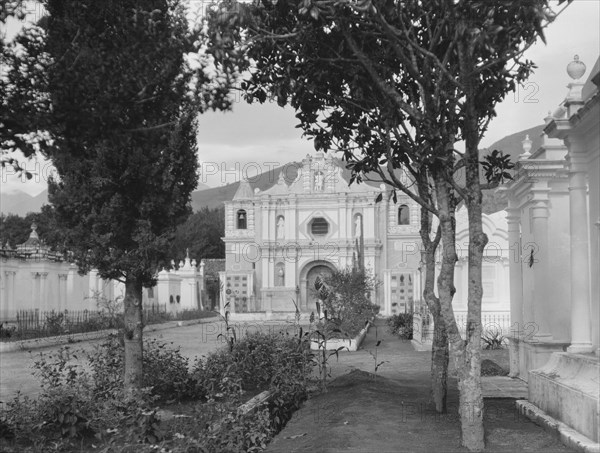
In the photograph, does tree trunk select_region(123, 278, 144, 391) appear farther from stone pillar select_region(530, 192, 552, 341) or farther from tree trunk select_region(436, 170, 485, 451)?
stone pillar select_region(530, 192, 552, 341)

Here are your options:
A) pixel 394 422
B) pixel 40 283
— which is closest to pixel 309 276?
pixel 40 283

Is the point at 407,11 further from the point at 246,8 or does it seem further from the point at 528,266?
the point at 528,266

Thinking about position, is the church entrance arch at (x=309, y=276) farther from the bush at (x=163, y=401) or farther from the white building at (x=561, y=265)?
the bush at (x=163, y=401)

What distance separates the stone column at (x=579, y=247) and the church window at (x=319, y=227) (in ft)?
136

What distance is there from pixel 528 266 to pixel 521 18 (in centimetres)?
583

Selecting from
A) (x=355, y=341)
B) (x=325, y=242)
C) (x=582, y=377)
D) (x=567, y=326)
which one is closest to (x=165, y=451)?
(x=582, y=377)

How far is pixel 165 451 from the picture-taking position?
214 inches

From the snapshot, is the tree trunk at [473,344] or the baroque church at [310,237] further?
the baroque church at [310,237]

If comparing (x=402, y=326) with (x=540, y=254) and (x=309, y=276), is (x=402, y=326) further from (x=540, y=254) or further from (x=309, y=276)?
(x=309, y=276)

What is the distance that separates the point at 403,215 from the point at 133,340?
137 feet

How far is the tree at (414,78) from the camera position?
6316 mm

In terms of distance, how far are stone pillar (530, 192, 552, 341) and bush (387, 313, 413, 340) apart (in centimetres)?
1373

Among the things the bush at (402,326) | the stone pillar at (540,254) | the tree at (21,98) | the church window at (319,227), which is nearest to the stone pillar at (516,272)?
the stone pillar at (540,254)

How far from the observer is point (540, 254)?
1058 cm
